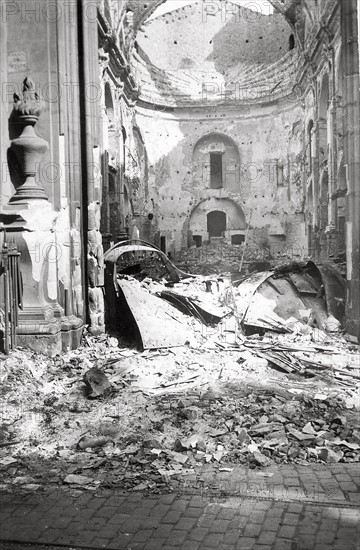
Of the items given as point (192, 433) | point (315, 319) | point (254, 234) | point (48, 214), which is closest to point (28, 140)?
point (48, 214)

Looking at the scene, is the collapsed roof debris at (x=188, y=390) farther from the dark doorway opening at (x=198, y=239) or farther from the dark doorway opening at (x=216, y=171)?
the dark doorway opening at (x=216, y=171)

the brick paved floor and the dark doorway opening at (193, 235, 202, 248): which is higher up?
the dark doorway opening at (193, 235, 202, 248)

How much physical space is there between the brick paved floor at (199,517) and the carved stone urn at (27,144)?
5.15 m

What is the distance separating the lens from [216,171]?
3139 centimetres

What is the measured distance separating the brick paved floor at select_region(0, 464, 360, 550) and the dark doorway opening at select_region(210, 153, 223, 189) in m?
27.5

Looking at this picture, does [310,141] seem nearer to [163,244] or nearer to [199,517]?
[163,244]

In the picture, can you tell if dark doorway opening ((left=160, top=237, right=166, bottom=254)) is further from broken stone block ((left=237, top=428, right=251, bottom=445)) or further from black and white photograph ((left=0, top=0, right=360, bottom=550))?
broken stone block ((left=237, top=428, right=251, bottom=445))

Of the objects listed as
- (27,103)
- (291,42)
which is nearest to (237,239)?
(291,42)

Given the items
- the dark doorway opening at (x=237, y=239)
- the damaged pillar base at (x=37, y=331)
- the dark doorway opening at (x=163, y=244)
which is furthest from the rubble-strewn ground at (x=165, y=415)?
the dark doorway opening at (x=237, y=239)

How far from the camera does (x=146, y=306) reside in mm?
10031

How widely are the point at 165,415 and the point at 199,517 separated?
2.11m

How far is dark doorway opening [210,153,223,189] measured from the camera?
31312mm

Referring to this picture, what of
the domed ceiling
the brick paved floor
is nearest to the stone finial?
the brick paved floor

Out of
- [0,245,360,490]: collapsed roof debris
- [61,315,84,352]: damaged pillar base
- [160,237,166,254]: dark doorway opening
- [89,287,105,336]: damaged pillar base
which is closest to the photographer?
[0,245,360,490]: collapsed roof debris
